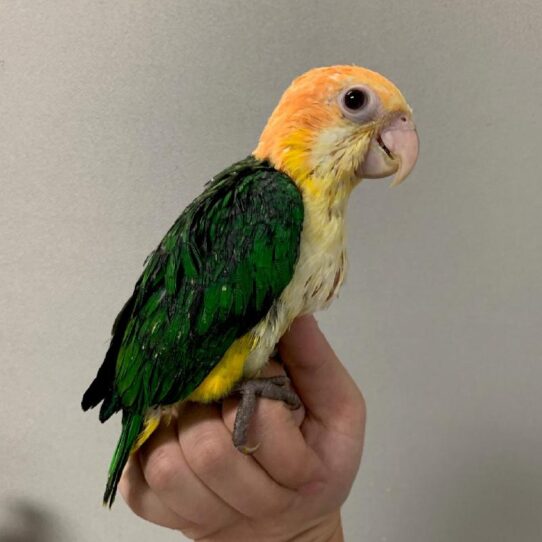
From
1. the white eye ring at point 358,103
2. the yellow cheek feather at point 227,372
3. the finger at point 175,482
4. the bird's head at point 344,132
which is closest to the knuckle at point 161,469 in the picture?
the finger at point 175,482

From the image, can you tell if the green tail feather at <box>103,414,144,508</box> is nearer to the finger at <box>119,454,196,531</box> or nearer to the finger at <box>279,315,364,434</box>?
the finger at <box>119,454,196,531</box>

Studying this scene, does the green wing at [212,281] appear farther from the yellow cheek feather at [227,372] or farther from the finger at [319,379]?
the finger at [319,379]

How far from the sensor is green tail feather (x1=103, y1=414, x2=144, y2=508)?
0.66m

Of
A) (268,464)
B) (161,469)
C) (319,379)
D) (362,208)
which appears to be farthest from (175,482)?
(362,208)

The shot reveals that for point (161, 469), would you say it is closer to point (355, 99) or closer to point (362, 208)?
point (355, 99)

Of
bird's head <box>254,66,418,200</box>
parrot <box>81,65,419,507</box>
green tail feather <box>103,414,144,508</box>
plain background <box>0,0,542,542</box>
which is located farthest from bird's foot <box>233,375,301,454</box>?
plain background <box>0,0,542,542</box>

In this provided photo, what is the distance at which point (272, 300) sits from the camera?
2.09ft

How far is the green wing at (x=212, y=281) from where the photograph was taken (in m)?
0.62

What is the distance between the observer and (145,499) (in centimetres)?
78

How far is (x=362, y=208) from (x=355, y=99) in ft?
1.75

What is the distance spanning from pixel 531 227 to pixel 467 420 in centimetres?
46

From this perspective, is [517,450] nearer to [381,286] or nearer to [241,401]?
[381,286]

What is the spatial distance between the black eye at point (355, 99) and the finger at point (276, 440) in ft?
1.29

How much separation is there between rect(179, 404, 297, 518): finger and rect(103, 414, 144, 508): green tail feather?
0.07 metres
